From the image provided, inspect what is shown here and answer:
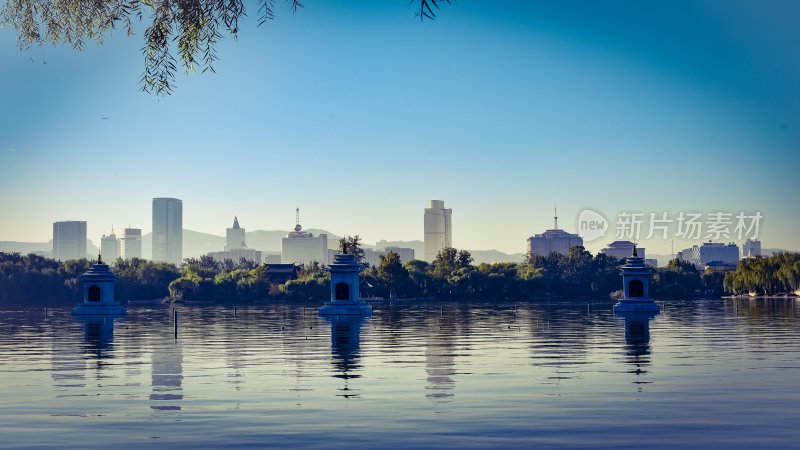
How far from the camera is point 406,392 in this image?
34.9 meters

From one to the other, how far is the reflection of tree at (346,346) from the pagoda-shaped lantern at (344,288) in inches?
62.9

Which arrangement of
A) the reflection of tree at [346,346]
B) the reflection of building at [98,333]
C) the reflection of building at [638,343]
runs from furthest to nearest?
the reflection of building at [98,333], the reflection of building at [638,343], the reflection of tree at [346,346]

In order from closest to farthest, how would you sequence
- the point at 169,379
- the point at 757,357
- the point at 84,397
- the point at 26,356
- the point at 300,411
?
the point at 300,411 < the point at 84,397 < the point at 169,379 < the point at 757,357 < the point at 26,356

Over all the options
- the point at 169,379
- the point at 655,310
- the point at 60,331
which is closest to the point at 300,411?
the point at 169,379

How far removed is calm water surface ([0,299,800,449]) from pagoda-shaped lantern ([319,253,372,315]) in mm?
35106

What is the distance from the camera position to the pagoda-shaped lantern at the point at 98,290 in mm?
109875

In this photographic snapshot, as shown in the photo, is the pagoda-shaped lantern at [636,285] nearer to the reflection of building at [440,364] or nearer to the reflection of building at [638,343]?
the reflection of building at [638,343]

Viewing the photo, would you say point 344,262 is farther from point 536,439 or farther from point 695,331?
point 536,439

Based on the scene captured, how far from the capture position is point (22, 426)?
1099 inches

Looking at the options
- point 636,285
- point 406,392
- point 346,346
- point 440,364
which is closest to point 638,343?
point 346,346

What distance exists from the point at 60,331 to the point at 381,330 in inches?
879

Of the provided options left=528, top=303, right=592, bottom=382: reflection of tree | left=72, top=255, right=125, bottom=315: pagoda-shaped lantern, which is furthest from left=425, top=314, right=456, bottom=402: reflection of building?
left=72, top=255, right=125, bottom=315: pagoda-shaped lantern

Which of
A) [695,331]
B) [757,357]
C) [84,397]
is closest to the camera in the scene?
[84,397]

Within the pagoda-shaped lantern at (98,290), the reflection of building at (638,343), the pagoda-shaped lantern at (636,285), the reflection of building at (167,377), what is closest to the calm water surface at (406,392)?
the reflection of building at (167,377)
